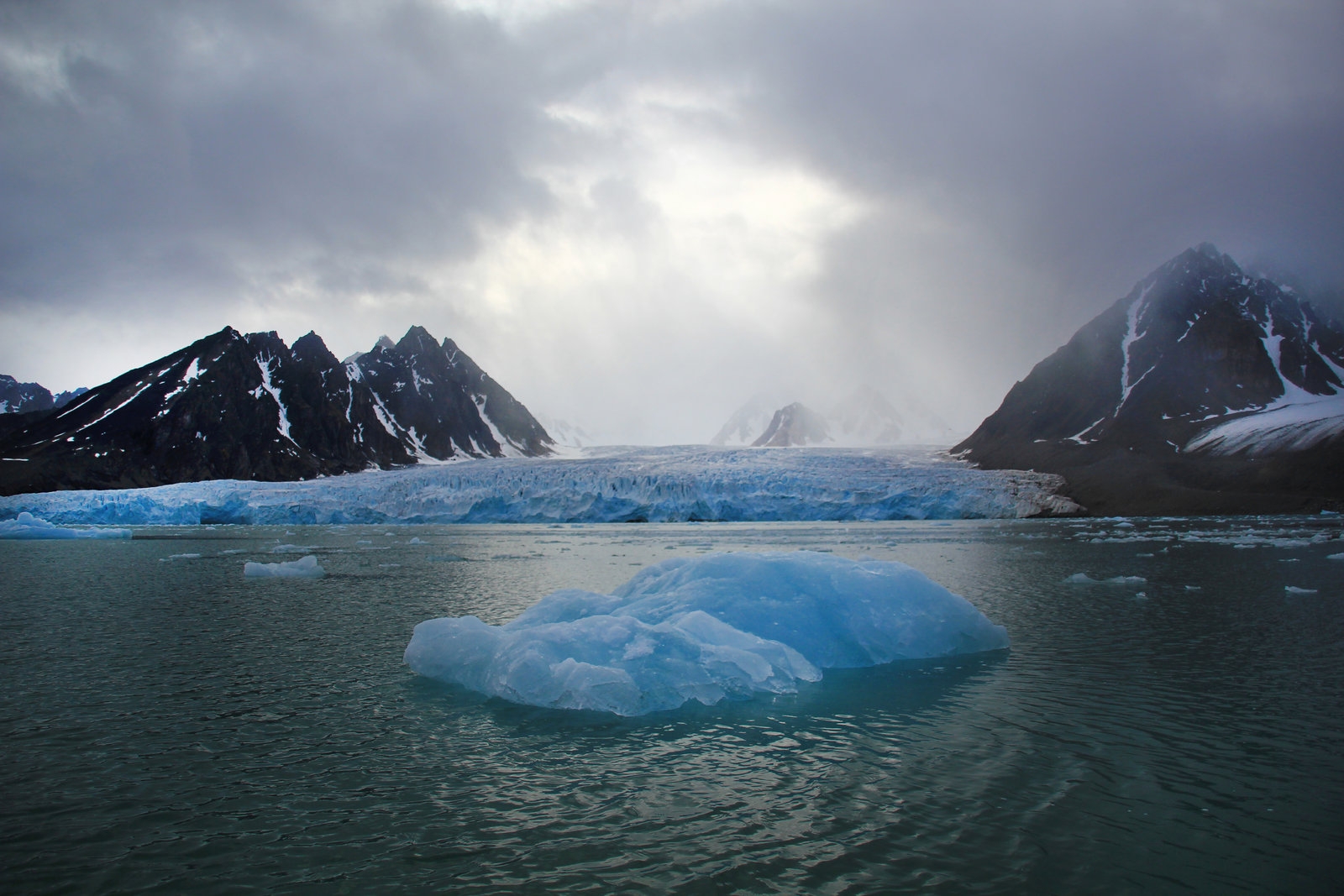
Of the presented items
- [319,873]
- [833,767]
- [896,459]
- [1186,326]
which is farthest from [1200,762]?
[1186,326]

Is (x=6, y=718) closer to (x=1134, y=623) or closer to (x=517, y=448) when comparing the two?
(x=1134, y=623)

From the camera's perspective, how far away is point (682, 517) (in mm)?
53375

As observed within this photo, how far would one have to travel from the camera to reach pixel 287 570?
873 inches

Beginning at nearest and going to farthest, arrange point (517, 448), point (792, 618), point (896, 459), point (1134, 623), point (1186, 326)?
1. point (792, 618)
2. point (1134, 623)
3. point (896, 459)
4. point (1186, 326)
5. point (517, 448)

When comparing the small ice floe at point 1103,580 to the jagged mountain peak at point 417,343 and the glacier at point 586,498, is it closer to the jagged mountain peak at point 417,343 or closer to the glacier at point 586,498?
the glacier at point 586,498

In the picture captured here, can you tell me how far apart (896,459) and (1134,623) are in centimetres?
5928

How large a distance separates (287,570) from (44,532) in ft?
105

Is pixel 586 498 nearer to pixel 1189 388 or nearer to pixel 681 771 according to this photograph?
pixel 681 771

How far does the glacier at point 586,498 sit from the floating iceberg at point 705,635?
1534 inches

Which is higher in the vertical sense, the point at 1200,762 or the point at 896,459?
the point at 896,459

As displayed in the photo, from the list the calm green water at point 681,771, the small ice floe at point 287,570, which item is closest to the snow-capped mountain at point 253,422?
the small ice floe at point 287,570

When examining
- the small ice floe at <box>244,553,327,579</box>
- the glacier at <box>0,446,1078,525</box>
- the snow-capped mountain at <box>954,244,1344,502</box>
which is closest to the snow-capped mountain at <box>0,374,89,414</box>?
the glacier at <box>0,446,1078,525</box>

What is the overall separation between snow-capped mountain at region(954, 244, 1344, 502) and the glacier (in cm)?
2576

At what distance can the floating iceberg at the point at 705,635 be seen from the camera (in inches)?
343
